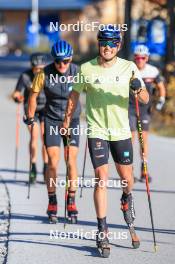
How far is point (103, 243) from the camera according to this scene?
787 centimetres

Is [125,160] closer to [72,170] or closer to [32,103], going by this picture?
[72,170]

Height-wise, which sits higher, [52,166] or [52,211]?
[52,166]

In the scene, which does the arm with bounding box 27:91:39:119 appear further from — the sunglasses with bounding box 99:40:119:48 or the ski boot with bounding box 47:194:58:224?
the sunglasses with bounding box 99:40:119:48

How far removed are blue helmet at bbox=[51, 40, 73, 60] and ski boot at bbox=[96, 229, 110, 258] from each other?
2.25m

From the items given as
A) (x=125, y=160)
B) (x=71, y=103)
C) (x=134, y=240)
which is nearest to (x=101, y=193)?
(x=125, y=160)

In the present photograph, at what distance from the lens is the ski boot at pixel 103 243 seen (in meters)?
7.83

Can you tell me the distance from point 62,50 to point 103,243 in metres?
2.41

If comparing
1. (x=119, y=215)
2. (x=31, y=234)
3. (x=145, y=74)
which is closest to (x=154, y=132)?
(x=145, y=74)

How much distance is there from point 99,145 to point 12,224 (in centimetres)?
177

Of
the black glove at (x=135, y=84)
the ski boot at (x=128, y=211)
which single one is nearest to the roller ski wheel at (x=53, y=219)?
the ski boot at (x=128, y=211)

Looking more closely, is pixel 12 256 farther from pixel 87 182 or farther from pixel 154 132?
pixel 154 132

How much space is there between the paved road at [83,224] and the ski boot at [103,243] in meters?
0.07

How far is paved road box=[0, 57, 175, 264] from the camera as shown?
7.85 m

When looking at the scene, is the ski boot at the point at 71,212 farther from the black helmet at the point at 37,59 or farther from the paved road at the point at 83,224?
the black helmet at the point at 37,59
